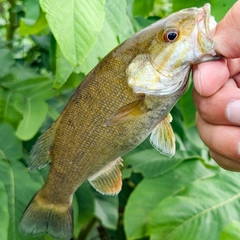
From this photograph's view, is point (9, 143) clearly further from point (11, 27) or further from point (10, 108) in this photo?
point (11, 27)

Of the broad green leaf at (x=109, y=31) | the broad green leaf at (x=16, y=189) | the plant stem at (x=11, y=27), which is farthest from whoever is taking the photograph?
the plant stem at (x=11, y=27)

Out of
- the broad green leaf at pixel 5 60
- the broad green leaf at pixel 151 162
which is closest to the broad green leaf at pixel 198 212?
the broad green leaf at pixel 151 162

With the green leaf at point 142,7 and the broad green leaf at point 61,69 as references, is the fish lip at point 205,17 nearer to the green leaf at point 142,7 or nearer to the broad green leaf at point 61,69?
the broad green leaf at point 61,69

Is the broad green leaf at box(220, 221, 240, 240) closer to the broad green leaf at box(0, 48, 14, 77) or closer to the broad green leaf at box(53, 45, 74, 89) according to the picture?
the broad green leaf at box(53, 45, 74, 89)

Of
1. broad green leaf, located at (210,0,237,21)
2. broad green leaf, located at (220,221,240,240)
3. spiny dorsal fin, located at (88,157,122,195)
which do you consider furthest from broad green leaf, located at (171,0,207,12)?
broad green leaf, located at (220,221,240,240)

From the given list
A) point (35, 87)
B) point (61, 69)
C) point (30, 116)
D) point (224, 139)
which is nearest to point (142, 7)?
point (35, 87)

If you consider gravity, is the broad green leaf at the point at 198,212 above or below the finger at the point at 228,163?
below

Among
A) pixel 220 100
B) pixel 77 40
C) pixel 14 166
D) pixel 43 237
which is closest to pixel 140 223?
pixel 43 237
